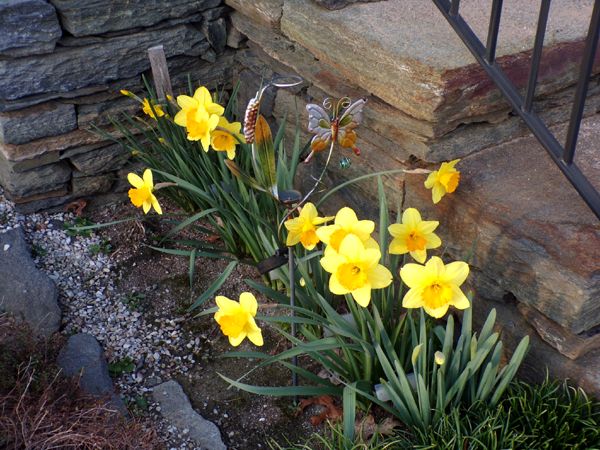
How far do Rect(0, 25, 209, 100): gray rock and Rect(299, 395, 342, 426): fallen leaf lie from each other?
1.49 m

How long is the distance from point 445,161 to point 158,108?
112 centimetres

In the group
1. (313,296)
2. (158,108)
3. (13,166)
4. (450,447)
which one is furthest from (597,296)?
(13,166)

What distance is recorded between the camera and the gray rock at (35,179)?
2956 mm

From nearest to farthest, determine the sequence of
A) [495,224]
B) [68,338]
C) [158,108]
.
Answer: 1. [495,224]
2. [68,338]
3. [158,108]

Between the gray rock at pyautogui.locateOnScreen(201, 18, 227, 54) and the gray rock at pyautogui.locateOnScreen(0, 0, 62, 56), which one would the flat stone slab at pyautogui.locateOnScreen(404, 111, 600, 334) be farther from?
the gray rock at pyautogui.locateOnScreen(0, 0, 62, 56)

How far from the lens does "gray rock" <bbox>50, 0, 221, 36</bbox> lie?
8.86ft

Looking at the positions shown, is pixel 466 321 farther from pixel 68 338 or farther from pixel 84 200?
pixel 84 200

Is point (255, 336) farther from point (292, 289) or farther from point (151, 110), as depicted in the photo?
point (151, 110)

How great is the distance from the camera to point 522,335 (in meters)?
2.13

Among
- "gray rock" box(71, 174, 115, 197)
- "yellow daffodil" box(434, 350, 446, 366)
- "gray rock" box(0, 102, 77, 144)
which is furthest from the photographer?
"gray rock" box(71, 174, 115, 197)

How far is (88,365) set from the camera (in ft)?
7.79

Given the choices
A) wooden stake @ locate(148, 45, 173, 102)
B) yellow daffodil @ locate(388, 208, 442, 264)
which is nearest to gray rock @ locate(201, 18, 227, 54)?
wooden stake @ locate(148, 45, 173, 102)

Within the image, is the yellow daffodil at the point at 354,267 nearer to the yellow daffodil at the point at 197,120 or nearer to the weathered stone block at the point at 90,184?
the yellow daffodil at the point at 197,120

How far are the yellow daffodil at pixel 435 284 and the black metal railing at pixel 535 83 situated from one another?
15.9 inches
